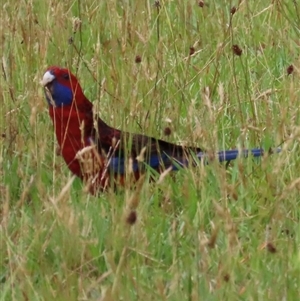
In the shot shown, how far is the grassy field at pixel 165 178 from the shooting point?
2.75 metres

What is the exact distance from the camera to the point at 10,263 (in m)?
2.77

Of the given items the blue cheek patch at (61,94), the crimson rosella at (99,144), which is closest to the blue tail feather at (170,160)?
the crimson rosella at (99,144)

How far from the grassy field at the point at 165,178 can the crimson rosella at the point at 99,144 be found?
0.05 metres

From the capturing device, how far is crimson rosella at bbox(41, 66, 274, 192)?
3.50m

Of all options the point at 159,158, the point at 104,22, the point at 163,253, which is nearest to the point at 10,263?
the point at 163,253

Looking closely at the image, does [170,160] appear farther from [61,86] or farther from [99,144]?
[61,86]

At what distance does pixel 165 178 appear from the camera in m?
3.54

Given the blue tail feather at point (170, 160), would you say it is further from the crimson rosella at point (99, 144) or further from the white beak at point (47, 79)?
the white beak at point (47, 79)

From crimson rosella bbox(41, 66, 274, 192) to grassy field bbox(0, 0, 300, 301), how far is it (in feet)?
0.17

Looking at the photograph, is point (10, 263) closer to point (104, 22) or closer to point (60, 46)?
point (60, 46)

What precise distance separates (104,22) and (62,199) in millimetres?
2594

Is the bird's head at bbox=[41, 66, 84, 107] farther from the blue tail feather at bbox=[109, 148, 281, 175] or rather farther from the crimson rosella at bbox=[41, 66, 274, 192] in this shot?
the blue tail feather at bbox=[109, 148, 281, 175]

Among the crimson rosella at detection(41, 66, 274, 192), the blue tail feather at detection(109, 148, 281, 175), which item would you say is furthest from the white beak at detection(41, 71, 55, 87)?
the blue tail feather at detection(109, 148, 281, 175)

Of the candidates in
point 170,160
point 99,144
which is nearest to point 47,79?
point 99,144
